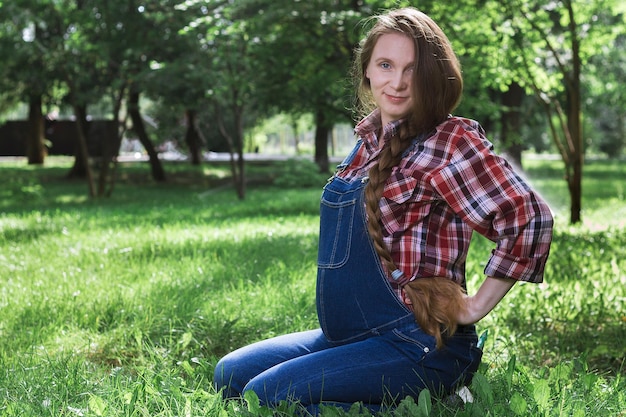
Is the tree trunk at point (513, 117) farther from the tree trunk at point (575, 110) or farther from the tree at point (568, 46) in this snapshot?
the tree trunk at point (575, 110)

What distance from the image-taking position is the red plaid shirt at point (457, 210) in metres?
2.45

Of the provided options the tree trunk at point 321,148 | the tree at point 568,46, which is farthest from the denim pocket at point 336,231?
the tree trunk at point 321,148

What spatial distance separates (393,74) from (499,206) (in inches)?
22.7

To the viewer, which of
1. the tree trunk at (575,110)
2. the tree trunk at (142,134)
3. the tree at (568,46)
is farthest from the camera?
the tree trunk at (142,134)

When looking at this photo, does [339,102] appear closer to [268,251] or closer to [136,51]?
[136,51]

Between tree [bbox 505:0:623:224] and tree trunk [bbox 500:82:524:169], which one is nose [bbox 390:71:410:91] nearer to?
tree [bbox 505:0:623:224]

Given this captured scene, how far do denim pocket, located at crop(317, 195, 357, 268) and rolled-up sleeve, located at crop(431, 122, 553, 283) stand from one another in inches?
12.5

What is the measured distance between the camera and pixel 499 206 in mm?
2461

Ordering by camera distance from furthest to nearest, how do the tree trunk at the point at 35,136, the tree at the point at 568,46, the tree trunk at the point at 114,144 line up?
the tree trunk at the point at 35,136 < the tree trunk at the point at 114,144 < the tree at the point at 568,46

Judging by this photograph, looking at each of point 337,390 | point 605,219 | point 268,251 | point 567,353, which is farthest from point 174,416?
point 605,219

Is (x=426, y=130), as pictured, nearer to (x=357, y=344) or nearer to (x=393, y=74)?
(x=393, y=74)

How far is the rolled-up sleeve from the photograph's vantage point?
244cm

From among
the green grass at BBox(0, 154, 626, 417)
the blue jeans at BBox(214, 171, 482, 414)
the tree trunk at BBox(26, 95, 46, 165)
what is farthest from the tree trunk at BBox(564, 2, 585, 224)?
the tree trunk at BBox(26, 95, 46, 165)

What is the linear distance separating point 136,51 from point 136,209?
4811 mm
